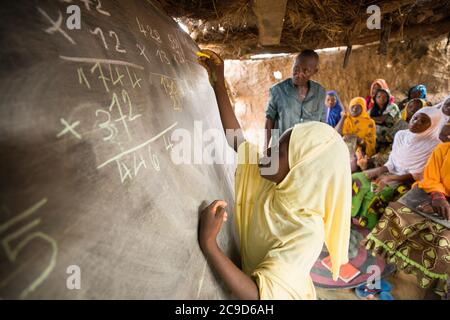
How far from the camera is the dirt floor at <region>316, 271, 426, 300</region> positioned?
2.71m

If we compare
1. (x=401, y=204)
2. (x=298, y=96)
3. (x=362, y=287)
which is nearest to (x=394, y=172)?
(x=401, y=204)

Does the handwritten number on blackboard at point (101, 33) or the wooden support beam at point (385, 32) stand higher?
the wooden support beam at point (385, 32)

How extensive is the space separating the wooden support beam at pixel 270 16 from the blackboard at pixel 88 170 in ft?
3.67

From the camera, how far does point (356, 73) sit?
6.04 meters

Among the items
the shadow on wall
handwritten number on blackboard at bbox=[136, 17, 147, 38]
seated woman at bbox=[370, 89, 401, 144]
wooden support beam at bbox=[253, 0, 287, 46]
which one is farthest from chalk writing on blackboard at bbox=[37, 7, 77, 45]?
the shadow on wall

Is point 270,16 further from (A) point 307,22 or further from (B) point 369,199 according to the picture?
(B) point 369,199

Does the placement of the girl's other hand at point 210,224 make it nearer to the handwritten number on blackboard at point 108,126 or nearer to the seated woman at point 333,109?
the handwritten number on blackboard at point 108,126

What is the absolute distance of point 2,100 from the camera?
0.39m

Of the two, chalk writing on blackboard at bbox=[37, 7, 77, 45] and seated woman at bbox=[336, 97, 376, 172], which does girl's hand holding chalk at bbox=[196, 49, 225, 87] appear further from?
seated woman at bbox=[336, 97, 376, 172]

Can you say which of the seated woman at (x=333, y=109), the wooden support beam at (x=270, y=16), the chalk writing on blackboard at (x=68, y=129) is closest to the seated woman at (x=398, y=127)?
the seated woman at (x=333, y=109)

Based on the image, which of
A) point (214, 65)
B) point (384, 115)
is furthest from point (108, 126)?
point (384, 115)

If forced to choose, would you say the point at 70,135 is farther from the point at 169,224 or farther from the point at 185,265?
the point at 185,265

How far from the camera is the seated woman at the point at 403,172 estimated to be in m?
3.11

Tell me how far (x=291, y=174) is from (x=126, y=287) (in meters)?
0.71
